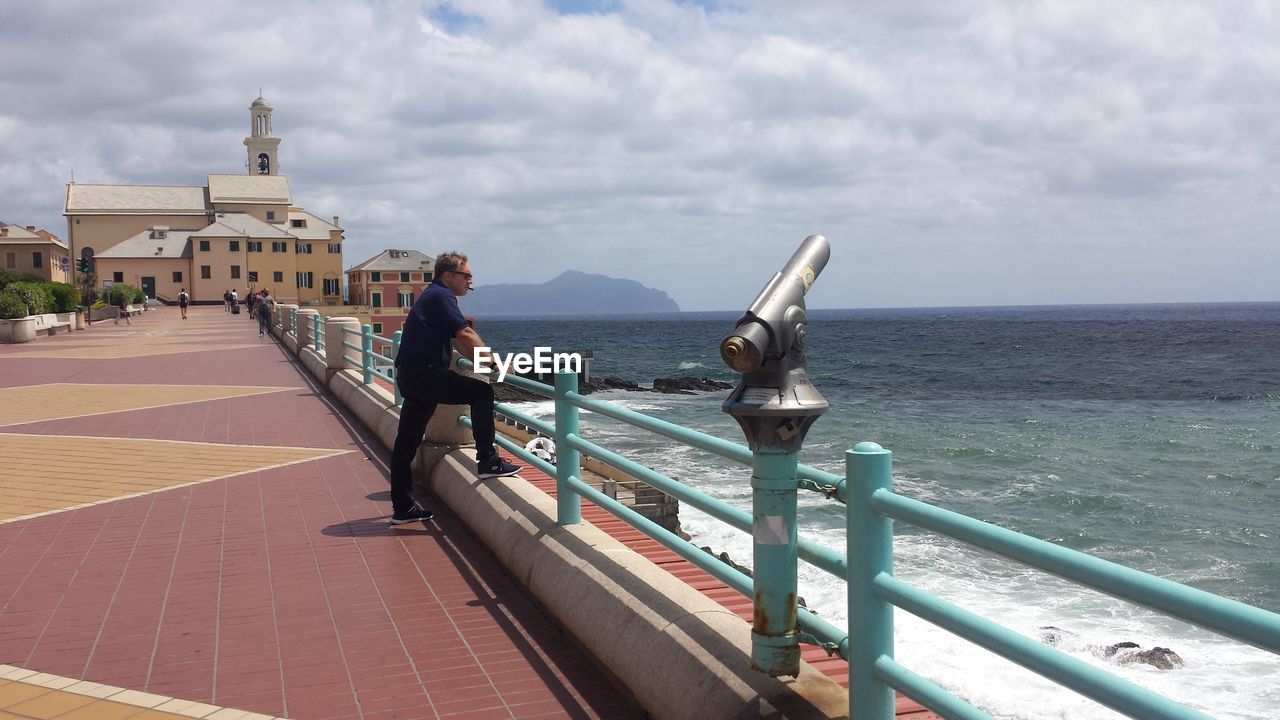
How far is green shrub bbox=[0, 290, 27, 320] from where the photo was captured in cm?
3200

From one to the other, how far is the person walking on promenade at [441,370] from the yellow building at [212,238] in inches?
3288

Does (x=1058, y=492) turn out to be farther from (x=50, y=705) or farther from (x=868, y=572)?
(x=50, y=705)

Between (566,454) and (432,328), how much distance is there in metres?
1.96

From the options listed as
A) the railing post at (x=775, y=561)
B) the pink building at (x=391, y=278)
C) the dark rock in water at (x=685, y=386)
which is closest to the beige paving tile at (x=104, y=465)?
the railing post at (x=775, y=561)

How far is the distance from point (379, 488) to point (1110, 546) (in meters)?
18.1

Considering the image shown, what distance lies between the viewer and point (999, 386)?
211 ft

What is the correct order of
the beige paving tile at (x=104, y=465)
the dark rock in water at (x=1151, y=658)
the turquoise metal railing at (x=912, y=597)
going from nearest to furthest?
the turquoise metal railing at (x=912, y=597) → the beige paving tile at (x=104, y=465) → the dark rock in water at (x=1151, y=658)

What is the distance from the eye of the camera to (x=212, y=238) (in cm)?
9112

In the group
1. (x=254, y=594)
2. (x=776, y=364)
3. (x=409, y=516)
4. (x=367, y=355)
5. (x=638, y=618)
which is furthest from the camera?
(x=367, y=355)

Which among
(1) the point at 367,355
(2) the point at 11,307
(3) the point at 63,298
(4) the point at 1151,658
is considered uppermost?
(3) the point at 63,298

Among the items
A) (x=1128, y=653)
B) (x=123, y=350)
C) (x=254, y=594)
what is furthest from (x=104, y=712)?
(x=123, y=350)

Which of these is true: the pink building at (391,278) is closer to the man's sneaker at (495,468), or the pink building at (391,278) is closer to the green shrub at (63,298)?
the green shrub at (63,298)

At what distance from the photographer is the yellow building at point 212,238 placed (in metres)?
91.1

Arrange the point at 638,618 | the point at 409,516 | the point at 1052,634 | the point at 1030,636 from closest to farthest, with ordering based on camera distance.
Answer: the point at 638,618 → the point at 409,516 → the point at 1052,634 → the point at 1030,636
